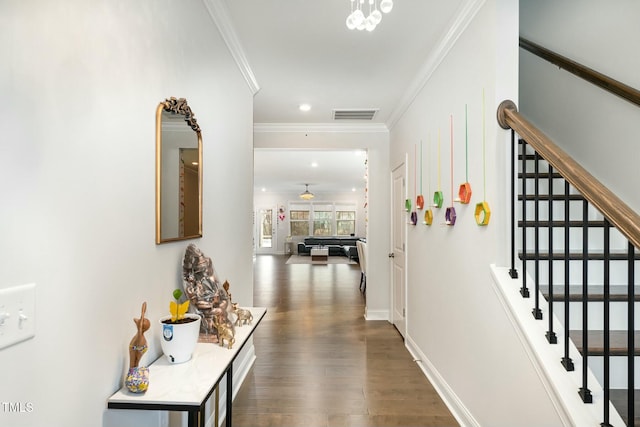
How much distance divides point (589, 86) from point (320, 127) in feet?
9.92

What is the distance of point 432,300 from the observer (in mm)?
3004

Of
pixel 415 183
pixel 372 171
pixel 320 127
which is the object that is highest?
pixel 320 127

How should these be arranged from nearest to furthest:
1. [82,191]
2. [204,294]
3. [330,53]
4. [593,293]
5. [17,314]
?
[17,314], [82,191], [204,294], [593,293], [330,53]

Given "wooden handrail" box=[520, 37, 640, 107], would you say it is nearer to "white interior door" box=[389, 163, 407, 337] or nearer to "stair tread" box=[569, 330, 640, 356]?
"stair tread" box=[569, 330, 640, 356]

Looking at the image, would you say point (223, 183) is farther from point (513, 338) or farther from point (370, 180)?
point (370, 180)

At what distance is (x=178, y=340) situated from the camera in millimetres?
1398

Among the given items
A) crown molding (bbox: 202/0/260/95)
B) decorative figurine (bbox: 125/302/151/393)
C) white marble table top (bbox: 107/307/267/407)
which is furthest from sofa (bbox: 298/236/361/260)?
decorative figurine (bbox: 125/302/151/393)

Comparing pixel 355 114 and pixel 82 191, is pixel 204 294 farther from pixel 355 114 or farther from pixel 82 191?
pixel 355 114

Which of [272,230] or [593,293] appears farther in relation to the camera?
[272,230]

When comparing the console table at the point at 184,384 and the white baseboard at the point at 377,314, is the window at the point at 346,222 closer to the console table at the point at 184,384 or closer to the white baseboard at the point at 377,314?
the white baseboard at the point at 377,314

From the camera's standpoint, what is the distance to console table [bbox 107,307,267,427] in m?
1.15

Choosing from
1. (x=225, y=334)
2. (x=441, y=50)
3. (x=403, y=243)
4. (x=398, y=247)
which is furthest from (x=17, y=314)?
(x=398, y=247)

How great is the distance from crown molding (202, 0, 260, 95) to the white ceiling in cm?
4

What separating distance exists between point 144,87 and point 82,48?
0.36 meters
